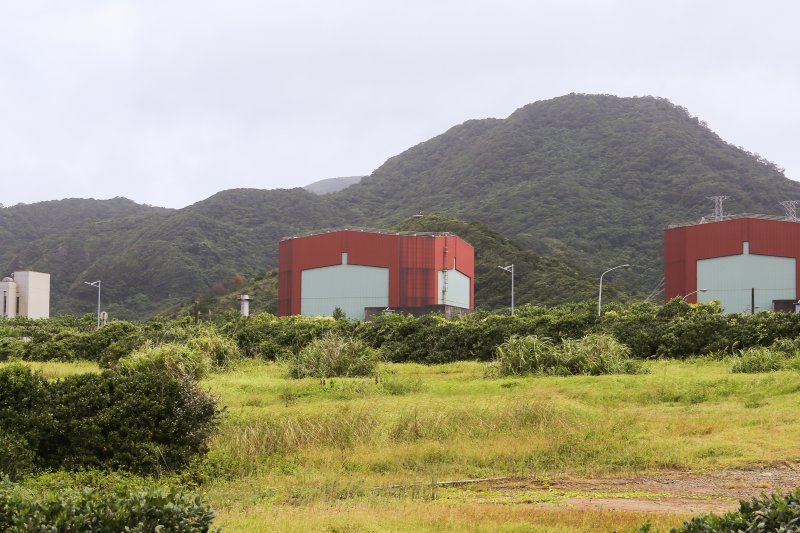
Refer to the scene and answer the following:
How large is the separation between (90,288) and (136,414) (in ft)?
362

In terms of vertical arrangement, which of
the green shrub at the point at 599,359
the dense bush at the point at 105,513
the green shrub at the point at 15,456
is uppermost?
the green shrub at the point at 599,359

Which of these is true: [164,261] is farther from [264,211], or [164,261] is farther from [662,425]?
[662,425]

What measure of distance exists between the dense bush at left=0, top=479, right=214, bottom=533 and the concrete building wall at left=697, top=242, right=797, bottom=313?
53.1 m

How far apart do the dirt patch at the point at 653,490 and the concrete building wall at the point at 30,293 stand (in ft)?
249

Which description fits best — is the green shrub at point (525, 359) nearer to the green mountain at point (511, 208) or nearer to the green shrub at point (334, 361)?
the green shrub at point (334, 361)

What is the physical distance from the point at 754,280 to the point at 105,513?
179 feet

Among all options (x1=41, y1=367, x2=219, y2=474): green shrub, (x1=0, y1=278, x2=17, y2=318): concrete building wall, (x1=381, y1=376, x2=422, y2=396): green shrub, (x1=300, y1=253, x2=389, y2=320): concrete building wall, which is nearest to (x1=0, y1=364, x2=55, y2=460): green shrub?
(x1=41, y1=367, x2=219, y2=474): green shrub

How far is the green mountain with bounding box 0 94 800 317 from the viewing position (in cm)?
11581

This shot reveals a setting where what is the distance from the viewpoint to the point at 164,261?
398ft

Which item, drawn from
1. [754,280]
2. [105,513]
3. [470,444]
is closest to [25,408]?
[470,444]

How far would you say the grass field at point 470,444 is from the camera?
9.48m

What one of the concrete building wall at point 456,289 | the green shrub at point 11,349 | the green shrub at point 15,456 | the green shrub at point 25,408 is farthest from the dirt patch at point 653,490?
the concrete building wall at point 456,289

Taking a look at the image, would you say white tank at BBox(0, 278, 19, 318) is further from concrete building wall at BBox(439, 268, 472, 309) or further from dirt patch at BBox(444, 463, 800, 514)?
dirt patch at BBox(444, 463, 800, 514)

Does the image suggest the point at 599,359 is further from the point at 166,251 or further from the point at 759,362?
the point at 166,251
